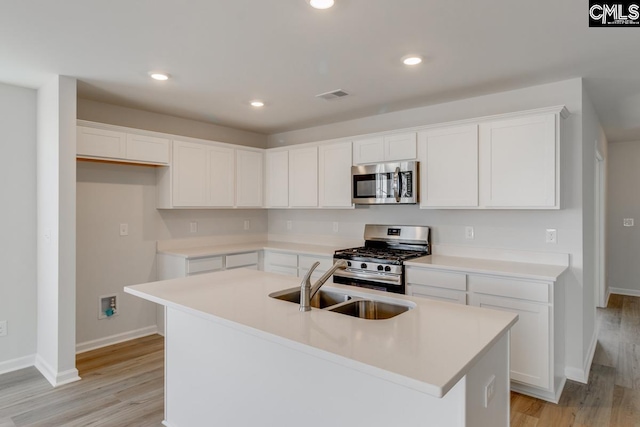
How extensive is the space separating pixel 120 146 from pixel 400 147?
2688mm

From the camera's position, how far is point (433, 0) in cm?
192

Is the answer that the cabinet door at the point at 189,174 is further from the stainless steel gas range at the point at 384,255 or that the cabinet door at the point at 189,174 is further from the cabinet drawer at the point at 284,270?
the stainless steel gas range at the point at 384,255

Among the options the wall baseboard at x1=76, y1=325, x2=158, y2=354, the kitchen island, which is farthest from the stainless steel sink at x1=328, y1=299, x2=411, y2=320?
the wall baseboard at x1=76, y1=325, x2=158, y2=354

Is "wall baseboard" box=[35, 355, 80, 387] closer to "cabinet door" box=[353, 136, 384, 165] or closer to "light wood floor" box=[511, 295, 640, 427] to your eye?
"cabinet door" box=[353, 136, 384, 165]

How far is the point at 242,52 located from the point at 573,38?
2096 millimetres

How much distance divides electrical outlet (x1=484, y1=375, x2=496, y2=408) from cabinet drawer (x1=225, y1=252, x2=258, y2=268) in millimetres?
3168

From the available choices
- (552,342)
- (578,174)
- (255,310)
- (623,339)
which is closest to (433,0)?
(255,310)

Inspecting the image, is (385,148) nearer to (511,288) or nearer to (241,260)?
(511,288)

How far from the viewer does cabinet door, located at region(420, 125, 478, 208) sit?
325cm

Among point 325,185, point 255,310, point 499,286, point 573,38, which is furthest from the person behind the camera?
point 325,185

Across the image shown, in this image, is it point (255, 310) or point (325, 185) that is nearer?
point (255, 310)

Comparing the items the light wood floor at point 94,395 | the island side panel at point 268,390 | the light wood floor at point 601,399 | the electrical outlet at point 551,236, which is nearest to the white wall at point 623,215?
the light wood floor at point 601,399

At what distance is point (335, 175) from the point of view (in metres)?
4.26

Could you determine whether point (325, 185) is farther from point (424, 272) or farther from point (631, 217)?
point (631, 217)
